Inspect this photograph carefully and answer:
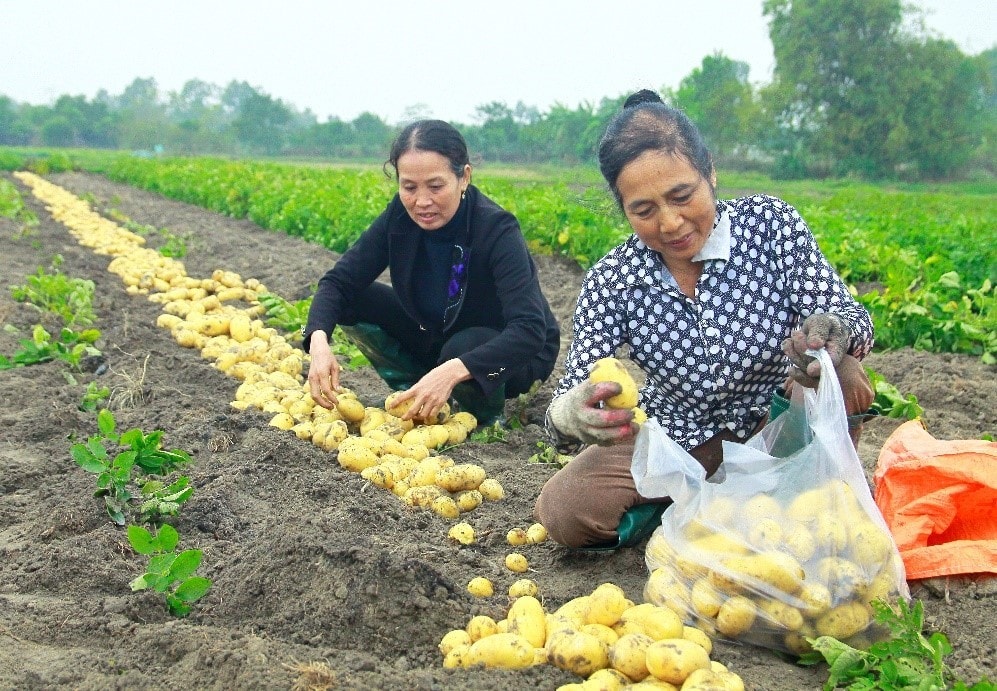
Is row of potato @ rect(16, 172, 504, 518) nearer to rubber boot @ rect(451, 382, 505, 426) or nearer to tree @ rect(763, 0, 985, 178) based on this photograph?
rubber boot @ rect(451, 382, 505, 426)

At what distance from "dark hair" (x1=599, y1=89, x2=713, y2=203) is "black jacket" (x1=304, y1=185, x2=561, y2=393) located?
106cm

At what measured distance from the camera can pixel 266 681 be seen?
5.88 feet

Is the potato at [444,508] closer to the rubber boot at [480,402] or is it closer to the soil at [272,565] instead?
the soil at [272,565]

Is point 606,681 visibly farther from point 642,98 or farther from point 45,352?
point 45,352

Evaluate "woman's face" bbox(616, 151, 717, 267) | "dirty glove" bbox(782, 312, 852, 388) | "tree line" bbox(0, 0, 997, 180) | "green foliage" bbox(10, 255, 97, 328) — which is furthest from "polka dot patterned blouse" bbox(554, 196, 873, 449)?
"tree line" bbox(0, 0, 997, 180)

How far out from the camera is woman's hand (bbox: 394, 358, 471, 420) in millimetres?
3162

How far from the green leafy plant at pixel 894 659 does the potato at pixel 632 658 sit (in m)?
0.37

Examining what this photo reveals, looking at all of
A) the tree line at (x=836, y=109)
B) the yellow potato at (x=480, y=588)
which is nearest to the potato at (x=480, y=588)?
the yellow potato at (x=480, y=588)

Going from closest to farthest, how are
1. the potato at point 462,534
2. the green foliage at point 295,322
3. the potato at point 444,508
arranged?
the potato at point 462,534, the potato at point 444,508, the green foliage at point 295,322

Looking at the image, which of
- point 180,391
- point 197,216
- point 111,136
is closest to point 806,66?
point 197,216

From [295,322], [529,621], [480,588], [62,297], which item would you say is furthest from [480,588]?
[62,297]

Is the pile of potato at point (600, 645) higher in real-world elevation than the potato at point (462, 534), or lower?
higher

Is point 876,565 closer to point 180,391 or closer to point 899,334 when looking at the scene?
point 180,391

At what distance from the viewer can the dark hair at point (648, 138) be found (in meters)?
2.33
